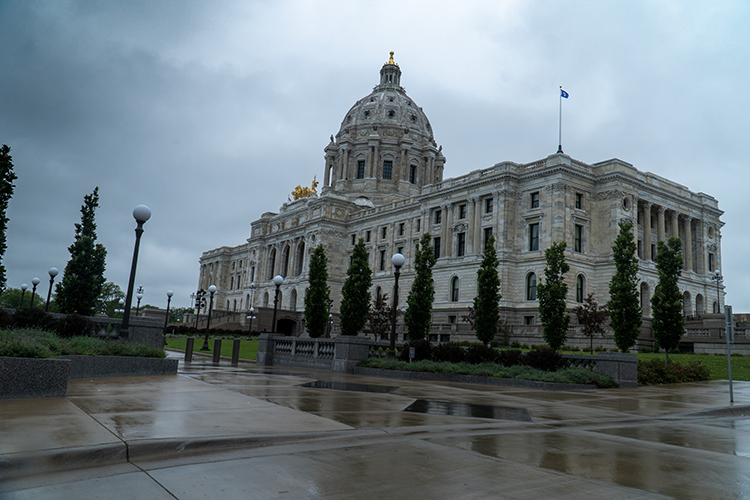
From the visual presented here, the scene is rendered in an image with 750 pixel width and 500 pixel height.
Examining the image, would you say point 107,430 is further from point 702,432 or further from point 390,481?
point 702,432

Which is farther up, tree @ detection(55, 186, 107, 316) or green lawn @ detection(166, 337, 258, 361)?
tree @ detection(55, 186, 107, 316)

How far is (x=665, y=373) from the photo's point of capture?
22594mm

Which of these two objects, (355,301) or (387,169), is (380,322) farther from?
(387,169)

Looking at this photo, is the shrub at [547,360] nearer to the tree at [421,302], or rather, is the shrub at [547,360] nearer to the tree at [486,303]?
the tree at [421,302]

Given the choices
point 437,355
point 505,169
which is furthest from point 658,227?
point 437,355

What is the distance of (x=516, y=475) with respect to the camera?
5891 millimetres

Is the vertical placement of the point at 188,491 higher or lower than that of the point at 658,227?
lower

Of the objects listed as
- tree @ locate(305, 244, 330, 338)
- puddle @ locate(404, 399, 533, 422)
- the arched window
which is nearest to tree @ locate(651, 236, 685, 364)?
tree @ locate(305, 244, 330, 338)

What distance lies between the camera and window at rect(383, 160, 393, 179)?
102188 millimetres

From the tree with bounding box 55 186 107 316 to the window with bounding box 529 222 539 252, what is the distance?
41175 mm

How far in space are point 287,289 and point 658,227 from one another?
5618 cm

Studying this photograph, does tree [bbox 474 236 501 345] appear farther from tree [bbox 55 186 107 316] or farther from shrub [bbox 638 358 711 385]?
tree [bbox 55 186 107 316]

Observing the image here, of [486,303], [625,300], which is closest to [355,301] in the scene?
[486,303]

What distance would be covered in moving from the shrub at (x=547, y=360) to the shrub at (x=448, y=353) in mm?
3064
